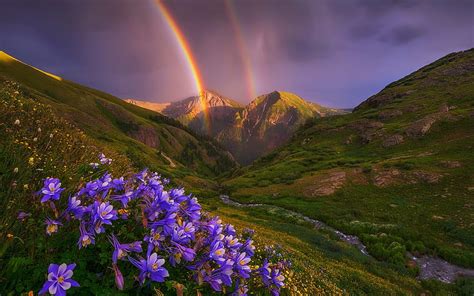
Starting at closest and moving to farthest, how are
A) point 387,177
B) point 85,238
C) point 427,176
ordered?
1. point 85,238
2. point 427,176
3. point 387,177

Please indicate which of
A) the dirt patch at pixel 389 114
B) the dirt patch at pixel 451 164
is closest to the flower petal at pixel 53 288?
the dirt patch at pixel 451 164

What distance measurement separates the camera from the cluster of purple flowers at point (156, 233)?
286 centimetres

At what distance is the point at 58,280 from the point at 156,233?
978 millimetres

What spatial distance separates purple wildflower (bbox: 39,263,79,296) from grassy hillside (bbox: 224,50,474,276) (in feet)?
81.5

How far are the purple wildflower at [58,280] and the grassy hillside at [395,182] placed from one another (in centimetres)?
2483

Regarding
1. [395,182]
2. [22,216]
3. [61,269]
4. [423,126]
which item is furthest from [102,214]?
[423,126]

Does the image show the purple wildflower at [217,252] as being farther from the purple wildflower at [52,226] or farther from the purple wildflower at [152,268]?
the purple wildflower at [52,226]

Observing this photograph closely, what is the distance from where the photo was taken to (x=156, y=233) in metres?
3.22

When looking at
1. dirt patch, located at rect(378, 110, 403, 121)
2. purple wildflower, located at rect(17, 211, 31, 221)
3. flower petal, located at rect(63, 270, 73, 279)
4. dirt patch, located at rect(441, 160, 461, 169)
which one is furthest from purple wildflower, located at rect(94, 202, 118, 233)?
dirt patch, located at rect(378, 110, 403, 121)

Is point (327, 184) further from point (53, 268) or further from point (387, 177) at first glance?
point (53, 268)

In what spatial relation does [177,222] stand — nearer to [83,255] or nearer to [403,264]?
[83,255]

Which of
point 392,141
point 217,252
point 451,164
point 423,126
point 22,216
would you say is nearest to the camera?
point 22,216

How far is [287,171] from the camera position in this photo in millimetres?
74500

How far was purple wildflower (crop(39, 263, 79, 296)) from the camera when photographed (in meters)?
2.37
